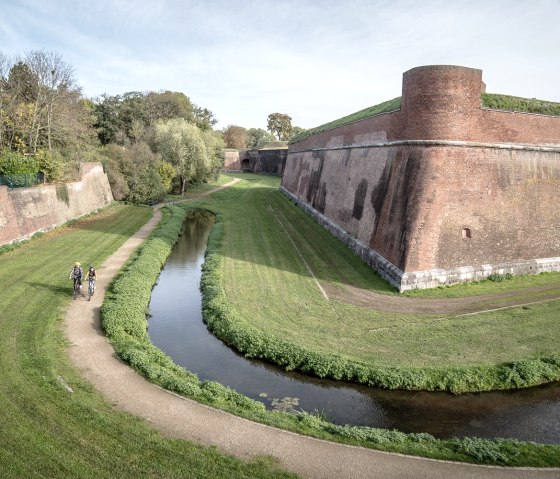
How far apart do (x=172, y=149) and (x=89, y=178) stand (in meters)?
11.2

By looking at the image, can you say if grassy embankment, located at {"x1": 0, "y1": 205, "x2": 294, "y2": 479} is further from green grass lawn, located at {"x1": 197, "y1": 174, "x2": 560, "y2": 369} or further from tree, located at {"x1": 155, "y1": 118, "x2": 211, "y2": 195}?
tree, located at {"x1": 155, "y1": 118, "x2": 211, "y2": 195}

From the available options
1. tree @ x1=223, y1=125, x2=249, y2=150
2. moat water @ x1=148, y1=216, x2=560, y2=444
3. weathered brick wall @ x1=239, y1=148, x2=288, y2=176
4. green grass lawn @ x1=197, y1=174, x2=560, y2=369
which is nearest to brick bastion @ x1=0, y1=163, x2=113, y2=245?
green grass lawn @ x1=197, y1=174, x2=560, y2=369

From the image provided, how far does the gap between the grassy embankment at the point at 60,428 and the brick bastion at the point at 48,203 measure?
8.71 meters

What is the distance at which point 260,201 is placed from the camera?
3972 cm

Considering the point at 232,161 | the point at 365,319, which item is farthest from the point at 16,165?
the point at 232,161

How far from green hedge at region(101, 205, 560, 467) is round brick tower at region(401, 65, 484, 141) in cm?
961

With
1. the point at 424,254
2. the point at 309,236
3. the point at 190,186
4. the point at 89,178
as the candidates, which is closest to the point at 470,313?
the point at 424,254

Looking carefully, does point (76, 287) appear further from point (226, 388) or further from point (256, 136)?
point (256, 136)

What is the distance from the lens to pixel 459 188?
1673 cm

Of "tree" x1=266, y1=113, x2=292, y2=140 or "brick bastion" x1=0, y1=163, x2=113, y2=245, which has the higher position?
"tree" x1=266, y1=113, x2=292, y2=140

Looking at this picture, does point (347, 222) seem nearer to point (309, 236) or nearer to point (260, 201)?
point (309, 236)

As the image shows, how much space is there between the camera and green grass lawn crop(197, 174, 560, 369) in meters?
11.7

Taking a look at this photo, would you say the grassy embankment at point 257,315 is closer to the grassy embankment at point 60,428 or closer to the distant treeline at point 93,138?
the grassy embankment at point 60,428

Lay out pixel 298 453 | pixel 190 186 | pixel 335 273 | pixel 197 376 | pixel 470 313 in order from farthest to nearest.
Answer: pixel 190 186 → pixel 335 273 → pixel 470 313 → pixel 197 376 → pixel 298 453
